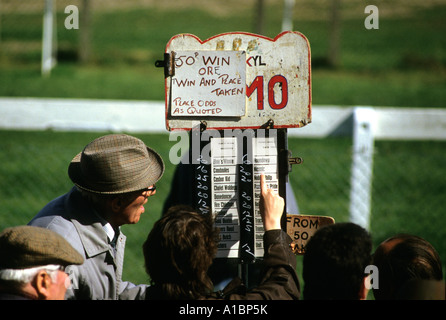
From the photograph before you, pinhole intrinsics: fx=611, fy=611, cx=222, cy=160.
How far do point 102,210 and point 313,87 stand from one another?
369 inches

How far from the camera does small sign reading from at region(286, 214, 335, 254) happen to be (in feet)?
10.1

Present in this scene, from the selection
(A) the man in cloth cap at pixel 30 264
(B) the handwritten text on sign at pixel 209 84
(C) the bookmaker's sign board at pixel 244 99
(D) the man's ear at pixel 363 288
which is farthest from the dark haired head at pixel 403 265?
(A) the man in cloth cap at pixel 30 264

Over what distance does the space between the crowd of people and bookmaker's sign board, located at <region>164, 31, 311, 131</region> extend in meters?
0.32

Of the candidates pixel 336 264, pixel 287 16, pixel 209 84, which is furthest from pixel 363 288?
pixel 287 16

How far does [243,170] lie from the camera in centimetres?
308

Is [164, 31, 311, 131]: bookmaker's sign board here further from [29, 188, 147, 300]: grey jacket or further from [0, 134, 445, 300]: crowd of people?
[29, 188, 147, 300]: grey jacket

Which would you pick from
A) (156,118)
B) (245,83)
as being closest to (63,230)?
(245,83)

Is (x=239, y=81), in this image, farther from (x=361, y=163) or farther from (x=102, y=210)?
(x=361, y=163)

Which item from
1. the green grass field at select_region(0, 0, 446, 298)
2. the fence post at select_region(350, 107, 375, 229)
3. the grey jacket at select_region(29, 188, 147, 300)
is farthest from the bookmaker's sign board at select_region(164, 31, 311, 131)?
the green grass field at select_region(0, 0, 446, 298)

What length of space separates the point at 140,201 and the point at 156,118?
2.68m

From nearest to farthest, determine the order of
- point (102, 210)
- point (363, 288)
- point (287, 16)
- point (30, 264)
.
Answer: point (30, 264), point (363, 288), point (102, 210), point (287, 16)

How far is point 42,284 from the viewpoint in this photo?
95.3 inches

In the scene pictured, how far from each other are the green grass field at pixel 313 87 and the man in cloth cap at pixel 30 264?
2.96m
